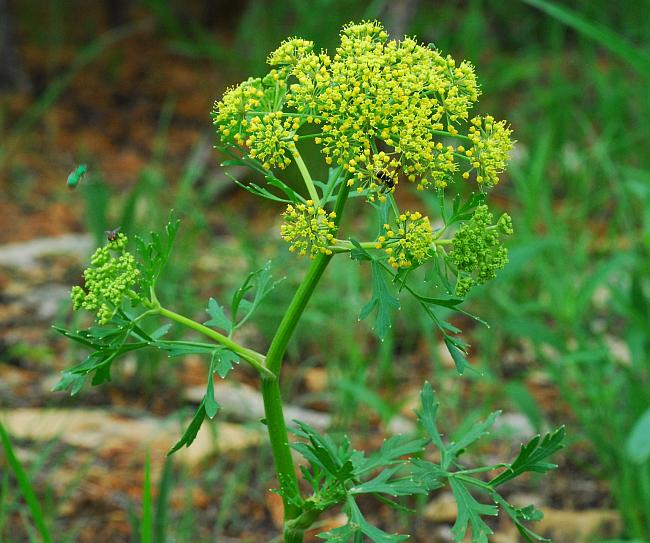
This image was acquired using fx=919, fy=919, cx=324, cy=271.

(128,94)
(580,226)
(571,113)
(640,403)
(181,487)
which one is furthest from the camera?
(128,94)

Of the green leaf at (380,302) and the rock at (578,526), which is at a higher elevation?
the green leaf at (380,302)

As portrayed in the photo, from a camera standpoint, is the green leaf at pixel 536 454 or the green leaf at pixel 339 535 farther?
the green leaf at pixel 536 454

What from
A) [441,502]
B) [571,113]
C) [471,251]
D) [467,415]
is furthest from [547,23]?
[471,251]

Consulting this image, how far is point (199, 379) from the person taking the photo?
12.1ft

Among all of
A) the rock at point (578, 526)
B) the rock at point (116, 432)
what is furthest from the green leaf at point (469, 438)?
the rock at point (116, 432)

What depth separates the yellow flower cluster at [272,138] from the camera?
4.44 feet

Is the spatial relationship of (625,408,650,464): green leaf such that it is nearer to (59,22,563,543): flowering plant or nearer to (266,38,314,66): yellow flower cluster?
(59,22,563,543): flowering plant

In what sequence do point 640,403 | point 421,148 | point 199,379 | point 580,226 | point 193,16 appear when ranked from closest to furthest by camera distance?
1. point 421,148
2. point 640,403
3. point 199,379
4. point 580,226
5. point 193,16

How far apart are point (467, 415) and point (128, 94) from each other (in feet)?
14.2

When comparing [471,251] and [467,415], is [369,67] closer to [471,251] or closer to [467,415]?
[471,251]

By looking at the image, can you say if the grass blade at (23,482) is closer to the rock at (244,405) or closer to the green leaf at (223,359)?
the green leaf at (223,359)

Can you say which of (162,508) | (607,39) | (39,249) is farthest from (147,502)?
(39,249)

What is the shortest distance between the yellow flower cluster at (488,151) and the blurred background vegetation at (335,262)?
42.5 inches

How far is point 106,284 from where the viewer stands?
56.2 inches
